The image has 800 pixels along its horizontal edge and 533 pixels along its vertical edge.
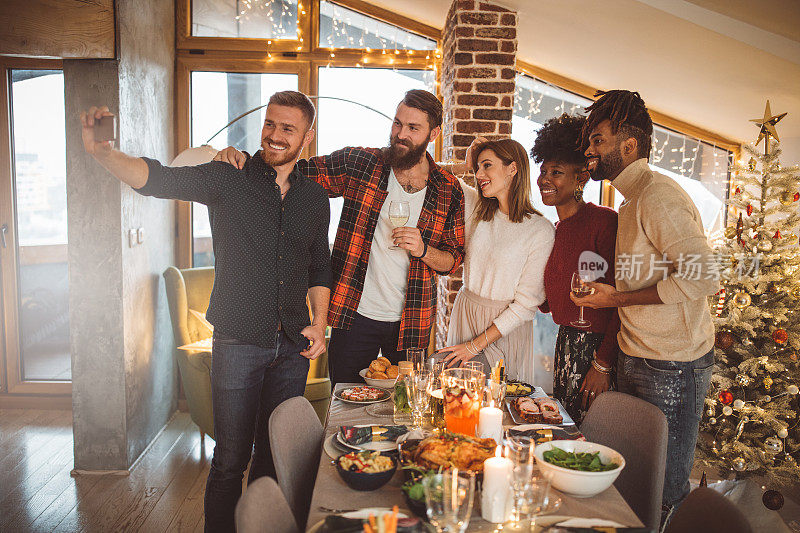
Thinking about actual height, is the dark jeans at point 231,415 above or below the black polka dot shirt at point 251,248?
below

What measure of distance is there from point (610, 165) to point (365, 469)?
56.2 inches

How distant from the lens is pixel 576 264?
2.27 m

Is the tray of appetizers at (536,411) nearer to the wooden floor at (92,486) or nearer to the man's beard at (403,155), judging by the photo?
the man's beard at (403,155)

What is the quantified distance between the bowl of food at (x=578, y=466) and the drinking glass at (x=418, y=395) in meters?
0.40

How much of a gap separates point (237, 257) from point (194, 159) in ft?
4.33

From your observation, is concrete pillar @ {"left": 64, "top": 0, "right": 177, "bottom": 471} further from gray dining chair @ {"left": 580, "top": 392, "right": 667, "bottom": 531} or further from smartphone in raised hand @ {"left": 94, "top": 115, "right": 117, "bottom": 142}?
gray dining chair @ {"left": 580, "top": 392, "right": 667, "bottom": 531}

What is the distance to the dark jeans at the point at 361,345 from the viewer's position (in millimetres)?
2500

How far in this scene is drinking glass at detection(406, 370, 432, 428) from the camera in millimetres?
1770

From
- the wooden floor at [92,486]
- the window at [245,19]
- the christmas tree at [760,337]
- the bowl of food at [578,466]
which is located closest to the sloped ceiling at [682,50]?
the christmas tree at [760,337]

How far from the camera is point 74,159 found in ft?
9.86

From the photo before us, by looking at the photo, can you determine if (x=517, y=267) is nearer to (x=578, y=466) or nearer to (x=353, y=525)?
(x=578, y=466)

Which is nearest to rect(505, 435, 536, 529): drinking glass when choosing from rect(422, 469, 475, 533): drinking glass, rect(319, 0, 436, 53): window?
rect(422, 469, 475, 533): drinking glass

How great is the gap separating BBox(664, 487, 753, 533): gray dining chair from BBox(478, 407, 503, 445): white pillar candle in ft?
1.53

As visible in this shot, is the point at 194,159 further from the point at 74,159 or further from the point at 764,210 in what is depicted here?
the point at 764,210
